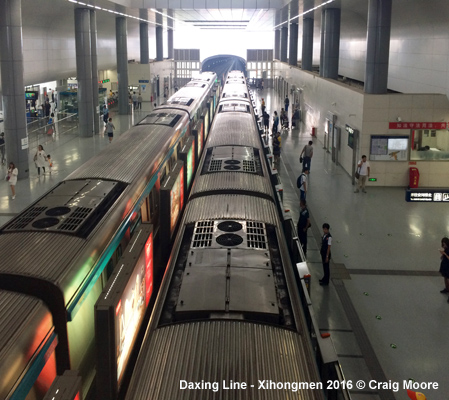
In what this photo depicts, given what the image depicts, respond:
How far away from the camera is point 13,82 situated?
17.0 meters

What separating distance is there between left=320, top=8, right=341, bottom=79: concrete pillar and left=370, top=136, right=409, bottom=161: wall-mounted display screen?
393 inches

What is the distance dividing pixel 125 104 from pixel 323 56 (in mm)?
14817

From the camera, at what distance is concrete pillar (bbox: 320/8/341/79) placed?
81.5 ft

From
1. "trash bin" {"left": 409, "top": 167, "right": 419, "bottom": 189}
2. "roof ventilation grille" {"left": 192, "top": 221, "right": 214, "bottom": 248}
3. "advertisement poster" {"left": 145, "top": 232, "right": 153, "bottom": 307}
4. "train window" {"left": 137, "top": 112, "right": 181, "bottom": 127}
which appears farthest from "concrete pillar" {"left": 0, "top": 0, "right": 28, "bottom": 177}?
"trash bin" {"left": 409, "top": 167, "right": 419, "bottom": 189}

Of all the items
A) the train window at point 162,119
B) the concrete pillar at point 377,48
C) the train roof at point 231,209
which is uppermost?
the concrete pillar at point 377,48

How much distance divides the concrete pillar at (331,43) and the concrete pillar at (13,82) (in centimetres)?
1406

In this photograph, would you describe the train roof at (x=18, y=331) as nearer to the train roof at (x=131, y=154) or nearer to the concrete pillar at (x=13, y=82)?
the train roof at (x=131, y=154)

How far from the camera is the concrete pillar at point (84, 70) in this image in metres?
25.2

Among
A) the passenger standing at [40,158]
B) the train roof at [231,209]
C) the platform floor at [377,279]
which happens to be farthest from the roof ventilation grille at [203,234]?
the passenger standing at [40,158]

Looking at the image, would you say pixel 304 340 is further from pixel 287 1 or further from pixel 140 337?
pixel 287 1

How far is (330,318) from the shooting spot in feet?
27.3

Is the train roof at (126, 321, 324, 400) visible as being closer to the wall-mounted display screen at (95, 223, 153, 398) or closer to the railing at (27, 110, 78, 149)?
the wall-mounted display screen at (95, 223, 153, 398)

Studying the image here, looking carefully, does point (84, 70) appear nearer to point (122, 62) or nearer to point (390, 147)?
point (122, 62)

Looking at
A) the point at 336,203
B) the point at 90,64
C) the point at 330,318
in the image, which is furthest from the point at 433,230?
the point at 90,64
